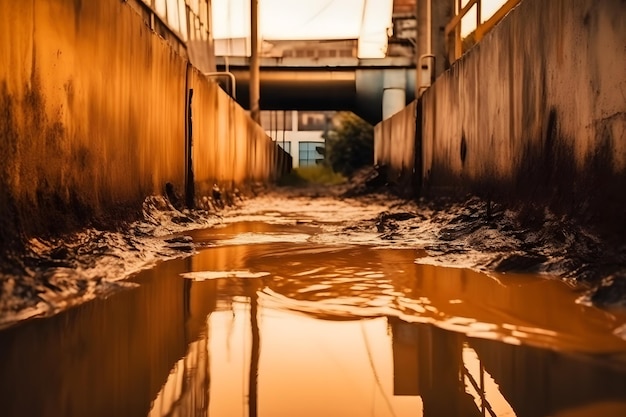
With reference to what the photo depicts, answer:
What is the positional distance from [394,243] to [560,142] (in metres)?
1.09

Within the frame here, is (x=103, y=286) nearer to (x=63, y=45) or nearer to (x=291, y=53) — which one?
(x=63, y=45)

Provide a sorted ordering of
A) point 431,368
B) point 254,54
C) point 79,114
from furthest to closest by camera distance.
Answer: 1. point 254,54
2. point 79,114
3. point 431,368

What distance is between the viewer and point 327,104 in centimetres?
1708

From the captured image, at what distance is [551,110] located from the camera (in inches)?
114

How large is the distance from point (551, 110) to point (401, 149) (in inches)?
236

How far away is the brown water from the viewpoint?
112 cm

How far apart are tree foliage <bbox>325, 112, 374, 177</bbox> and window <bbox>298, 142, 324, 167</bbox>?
1666 cm

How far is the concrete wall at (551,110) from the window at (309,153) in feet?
115

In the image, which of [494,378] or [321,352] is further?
[321,352]

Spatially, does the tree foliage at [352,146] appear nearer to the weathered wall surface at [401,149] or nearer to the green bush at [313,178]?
the green bush at [313,178]

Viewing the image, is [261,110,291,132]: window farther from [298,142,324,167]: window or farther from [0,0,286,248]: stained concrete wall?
[0,0,286,248]: stained concrete wall

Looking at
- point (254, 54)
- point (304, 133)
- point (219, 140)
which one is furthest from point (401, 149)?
point (304, 133)

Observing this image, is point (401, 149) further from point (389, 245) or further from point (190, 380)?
point (190, 380)

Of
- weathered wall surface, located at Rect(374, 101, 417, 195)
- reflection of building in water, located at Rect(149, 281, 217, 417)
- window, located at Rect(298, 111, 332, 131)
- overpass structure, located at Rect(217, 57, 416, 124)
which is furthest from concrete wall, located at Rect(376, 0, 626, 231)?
window, located at Rect(298, 111, 332, 131)
